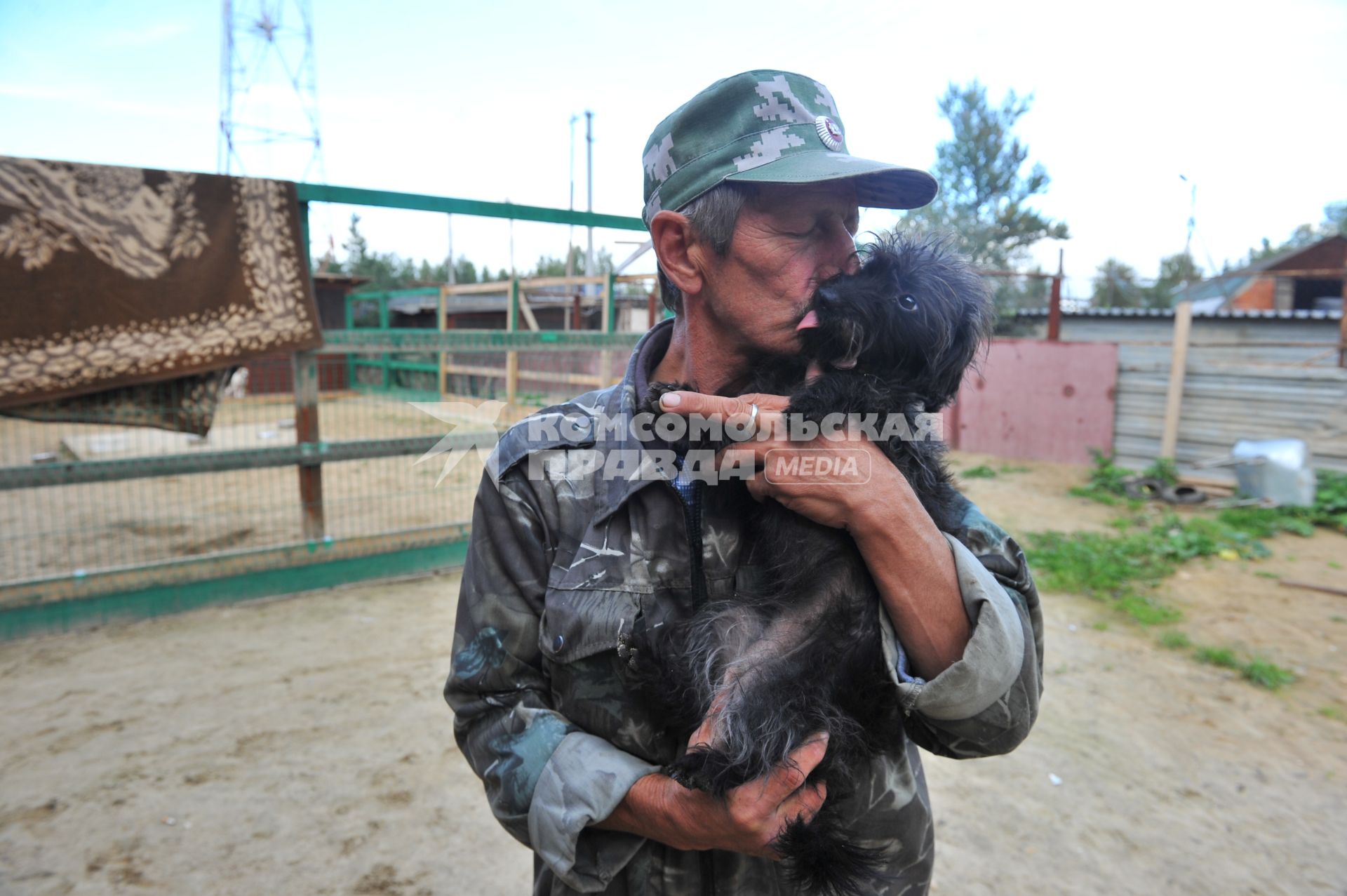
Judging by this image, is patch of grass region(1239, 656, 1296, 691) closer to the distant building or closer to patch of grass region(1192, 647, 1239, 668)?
patch of grass region(1192, 647, 1239, 668)

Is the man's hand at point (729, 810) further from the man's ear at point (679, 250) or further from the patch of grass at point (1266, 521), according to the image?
the patch of grass at point (1266, 521)

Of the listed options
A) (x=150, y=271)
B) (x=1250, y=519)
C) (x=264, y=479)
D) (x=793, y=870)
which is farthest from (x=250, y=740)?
(x=1250, y=519)

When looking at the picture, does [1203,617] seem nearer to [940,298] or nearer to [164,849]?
[940,298]

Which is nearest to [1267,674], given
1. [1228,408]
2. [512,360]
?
[512,360]

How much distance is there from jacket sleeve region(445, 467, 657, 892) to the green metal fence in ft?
5.70

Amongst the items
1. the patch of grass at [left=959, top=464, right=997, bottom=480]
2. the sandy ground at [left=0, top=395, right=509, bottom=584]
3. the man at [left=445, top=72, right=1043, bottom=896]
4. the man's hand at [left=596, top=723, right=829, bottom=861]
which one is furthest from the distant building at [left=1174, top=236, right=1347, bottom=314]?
the man's hand at [left=596, top=723, right=829, bottom=861]

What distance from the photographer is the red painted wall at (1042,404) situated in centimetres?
1051

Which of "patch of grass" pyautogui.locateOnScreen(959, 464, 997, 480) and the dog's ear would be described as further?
"patch of grass" pyautogui.locateOnScreen(959, 464, 997, 480)

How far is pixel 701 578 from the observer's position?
1419 mm

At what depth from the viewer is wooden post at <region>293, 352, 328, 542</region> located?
16.9 feet

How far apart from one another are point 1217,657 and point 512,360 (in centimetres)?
522

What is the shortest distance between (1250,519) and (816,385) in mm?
8304

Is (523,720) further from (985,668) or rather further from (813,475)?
(985,668)

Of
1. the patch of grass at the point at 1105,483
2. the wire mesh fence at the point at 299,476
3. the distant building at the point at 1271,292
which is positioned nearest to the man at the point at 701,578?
the wire mesh fence at the point at 299,476
